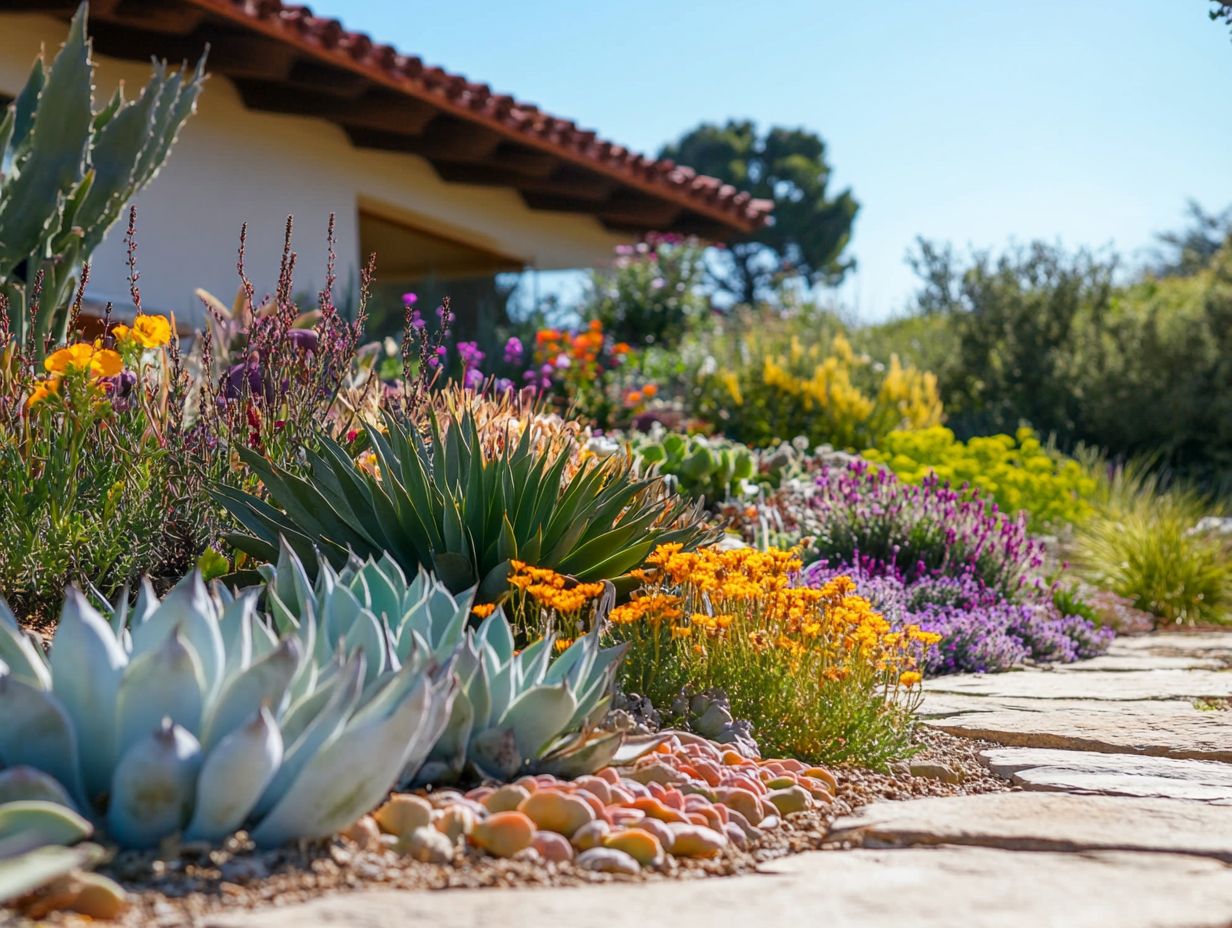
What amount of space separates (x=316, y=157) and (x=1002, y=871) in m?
9.61

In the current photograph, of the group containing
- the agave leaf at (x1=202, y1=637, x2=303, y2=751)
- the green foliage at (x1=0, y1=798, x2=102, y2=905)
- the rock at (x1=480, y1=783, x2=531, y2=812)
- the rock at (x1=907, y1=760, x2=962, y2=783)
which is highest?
the agave leaf at (x1=202, y1=637, x2=303, y2=751)

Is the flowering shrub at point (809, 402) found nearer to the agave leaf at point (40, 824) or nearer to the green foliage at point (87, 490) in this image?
the green foliage at point (87, 490)

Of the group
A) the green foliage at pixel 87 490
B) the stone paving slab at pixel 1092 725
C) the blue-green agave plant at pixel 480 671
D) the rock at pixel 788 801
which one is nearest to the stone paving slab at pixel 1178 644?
the stone paving slab at pixel 1092 725

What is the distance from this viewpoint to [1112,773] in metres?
3.49

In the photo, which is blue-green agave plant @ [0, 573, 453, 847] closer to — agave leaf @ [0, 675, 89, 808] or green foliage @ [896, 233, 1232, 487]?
agave leaf @ [0, 675, 89, 808]

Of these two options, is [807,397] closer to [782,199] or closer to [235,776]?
[235,776]

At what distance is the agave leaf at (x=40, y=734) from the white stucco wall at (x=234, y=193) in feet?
23.5

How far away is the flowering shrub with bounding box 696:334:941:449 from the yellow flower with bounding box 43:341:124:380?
6920mm

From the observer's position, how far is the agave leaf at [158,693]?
2.23 m

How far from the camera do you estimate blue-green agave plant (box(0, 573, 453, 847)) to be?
209cm

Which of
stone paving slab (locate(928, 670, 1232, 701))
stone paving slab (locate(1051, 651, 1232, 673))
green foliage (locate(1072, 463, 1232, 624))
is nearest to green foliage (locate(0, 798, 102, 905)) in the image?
stone paving slab (locate(928, 670, 1232, 701))

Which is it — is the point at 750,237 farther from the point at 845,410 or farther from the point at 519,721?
the point at 519,721

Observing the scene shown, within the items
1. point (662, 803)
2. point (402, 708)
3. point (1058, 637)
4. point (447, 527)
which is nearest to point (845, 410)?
point (1058, 637)

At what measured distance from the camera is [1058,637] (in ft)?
20.2
